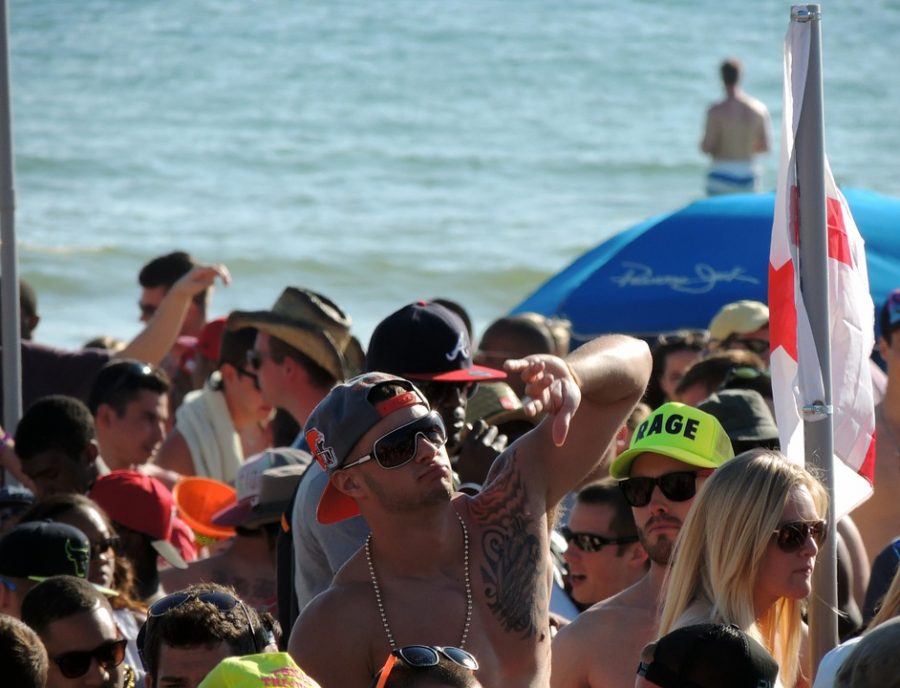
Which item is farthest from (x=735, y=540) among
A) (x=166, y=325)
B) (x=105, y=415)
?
(x=166, y=325)

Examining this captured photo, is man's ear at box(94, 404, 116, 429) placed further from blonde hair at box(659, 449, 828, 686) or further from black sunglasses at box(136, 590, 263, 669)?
blonde hair at box(659, 449, 828, 686)

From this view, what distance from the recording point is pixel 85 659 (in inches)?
138

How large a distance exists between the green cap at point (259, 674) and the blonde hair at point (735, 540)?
3.21 ft

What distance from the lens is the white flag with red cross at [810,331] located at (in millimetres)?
3424

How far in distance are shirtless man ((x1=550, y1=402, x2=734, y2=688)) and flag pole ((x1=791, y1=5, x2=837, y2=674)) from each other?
1.18ft

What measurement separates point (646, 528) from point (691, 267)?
158 inches

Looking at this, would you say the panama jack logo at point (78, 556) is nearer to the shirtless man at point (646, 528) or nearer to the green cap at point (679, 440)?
the shirtless man at point (646, 528)

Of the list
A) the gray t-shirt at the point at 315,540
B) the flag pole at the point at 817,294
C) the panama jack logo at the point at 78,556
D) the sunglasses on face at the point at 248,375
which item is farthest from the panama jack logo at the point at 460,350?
the sunglasses on face at the point at 248,375

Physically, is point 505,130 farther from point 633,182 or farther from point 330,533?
point 330,533

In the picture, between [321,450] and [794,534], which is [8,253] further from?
[794,534]

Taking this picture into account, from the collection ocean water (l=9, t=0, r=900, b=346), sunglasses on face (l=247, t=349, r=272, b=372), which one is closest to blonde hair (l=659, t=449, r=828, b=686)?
sunglasses on face (l=247, t=349, r=272, b=372)

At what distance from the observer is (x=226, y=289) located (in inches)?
770

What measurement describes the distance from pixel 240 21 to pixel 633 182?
1163 centimetres

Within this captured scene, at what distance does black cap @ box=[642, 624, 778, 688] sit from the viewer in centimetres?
244
